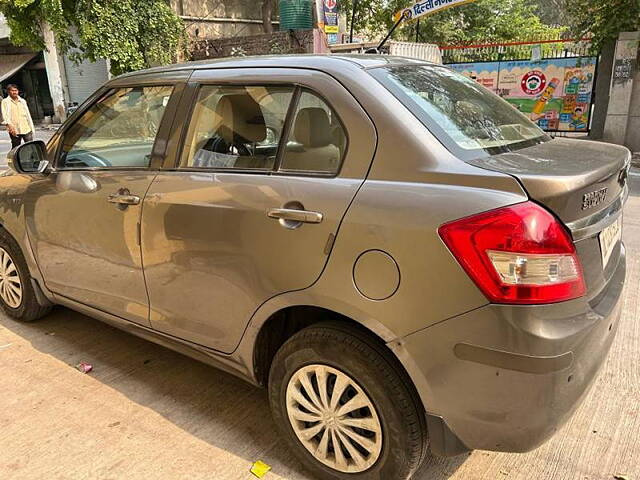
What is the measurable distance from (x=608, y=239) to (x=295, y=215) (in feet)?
4.07

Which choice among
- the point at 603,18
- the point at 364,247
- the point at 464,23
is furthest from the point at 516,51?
the point at 364,247

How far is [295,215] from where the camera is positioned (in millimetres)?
2113

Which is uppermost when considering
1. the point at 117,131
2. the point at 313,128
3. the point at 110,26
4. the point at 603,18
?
the point at 110,26

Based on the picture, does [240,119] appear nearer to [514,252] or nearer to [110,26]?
[514,252]

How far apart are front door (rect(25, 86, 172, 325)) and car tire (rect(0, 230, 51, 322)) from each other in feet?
1.04

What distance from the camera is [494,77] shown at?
14320mm

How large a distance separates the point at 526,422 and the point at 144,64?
1489cm

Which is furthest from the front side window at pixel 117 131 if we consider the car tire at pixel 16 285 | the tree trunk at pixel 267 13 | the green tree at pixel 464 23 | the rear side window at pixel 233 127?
the green tree at pixel 464 23

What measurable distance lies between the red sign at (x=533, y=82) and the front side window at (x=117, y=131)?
1277cm

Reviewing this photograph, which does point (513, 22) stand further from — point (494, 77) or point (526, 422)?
point (526, 422)

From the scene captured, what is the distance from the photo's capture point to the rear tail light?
1715 mm

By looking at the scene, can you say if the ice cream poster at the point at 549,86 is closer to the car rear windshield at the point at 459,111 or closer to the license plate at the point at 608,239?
the car rear windshield at the point at 459,111

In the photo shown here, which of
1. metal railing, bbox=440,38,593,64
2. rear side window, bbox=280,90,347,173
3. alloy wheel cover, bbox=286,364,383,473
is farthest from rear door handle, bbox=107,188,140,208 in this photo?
metal railing, bbox=440,38,593,64

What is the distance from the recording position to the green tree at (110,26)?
13109mm
